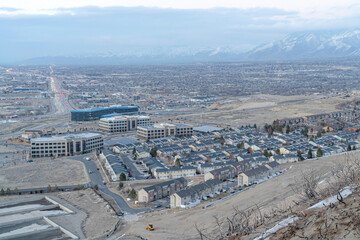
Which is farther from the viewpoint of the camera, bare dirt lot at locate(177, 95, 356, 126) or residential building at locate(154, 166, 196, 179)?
bare dirt lot at locate(177, 95, 356, 126)

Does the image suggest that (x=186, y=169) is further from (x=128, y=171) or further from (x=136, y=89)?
(x=136, y=89)

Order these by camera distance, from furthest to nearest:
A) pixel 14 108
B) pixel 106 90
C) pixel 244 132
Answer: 1. pixel 106 90
2. pixel 14 108
3. pixel 244 132

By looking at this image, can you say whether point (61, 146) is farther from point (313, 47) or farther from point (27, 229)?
point (313, 47)

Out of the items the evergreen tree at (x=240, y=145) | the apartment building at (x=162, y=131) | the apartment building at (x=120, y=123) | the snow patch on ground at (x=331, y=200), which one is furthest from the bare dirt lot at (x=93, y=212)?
the apartment building at (x=120, y=123)

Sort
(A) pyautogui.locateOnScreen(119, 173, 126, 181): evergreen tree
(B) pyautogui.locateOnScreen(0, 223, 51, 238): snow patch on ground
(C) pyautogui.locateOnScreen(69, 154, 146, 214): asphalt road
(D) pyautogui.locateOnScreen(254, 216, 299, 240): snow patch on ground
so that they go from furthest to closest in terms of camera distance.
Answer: (A) pyautogui.locateOnScreen(119, 173, 126, 181): evergreen tree → (C) pyautogui.locateOnScreen(69, 154, 146, 214): asphalt road → (B) pyautogui.locateOnScreen(0, 223, 51, 238): snow patch on ground → (D) pyautogui.locateOnScreen(254, 216, 299, 240): snow patch on ground

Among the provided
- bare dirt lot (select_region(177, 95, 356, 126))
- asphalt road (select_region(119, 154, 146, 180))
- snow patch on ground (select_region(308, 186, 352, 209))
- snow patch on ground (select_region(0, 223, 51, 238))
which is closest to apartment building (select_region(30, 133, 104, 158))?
asphalt road (select_region(119, 154, 146, 180))

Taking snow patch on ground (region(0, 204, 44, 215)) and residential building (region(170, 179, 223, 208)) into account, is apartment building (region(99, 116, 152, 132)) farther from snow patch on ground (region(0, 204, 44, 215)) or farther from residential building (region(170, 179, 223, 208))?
snow patch on ground (region(0, 204, 44, 215))

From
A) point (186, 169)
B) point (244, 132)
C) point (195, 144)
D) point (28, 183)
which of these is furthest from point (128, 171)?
point (244, 132)
